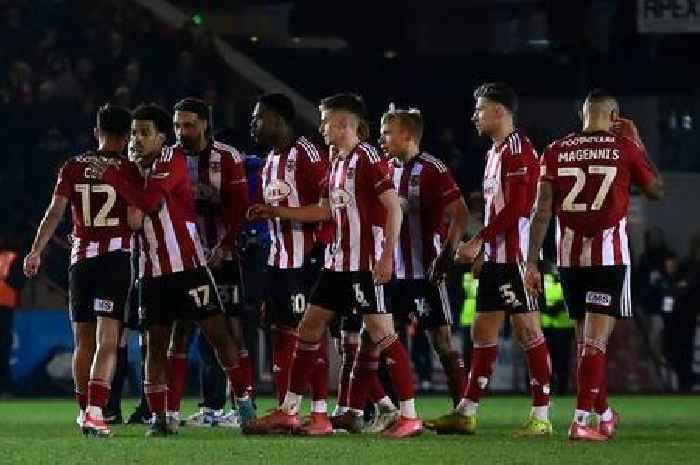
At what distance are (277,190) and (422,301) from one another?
1.14 metres

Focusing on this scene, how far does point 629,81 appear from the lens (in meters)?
26.8

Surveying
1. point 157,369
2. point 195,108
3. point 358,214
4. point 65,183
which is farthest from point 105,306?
point 358,214

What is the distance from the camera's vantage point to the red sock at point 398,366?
39.1ft

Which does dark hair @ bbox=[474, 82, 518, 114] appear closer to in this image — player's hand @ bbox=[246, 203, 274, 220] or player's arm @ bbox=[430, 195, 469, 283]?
player's arm @ bbox=[430, 195, 469, 283]

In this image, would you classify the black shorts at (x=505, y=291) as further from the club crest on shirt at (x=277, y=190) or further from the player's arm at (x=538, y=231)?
the club crest on shirt at (x=277, y=190)

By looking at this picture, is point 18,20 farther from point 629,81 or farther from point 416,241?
point 416,241

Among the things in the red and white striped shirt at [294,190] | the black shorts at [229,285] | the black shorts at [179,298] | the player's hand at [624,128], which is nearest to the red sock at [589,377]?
the player's hand at [624,128]

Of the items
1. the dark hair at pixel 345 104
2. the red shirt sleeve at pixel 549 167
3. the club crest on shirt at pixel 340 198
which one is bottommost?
the club crest on shirt at pixel 340 198

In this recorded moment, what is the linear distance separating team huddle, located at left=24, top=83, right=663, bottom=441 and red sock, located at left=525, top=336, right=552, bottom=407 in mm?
12

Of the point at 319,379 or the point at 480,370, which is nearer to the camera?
the point at 480,370

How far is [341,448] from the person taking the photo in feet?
36.7

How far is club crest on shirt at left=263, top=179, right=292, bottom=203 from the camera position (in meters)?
12.9

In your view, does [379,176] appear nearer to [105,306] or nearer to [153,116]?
[153,116]

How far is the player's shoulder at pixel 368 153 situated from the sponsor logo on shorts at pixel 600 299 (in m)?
1.44
